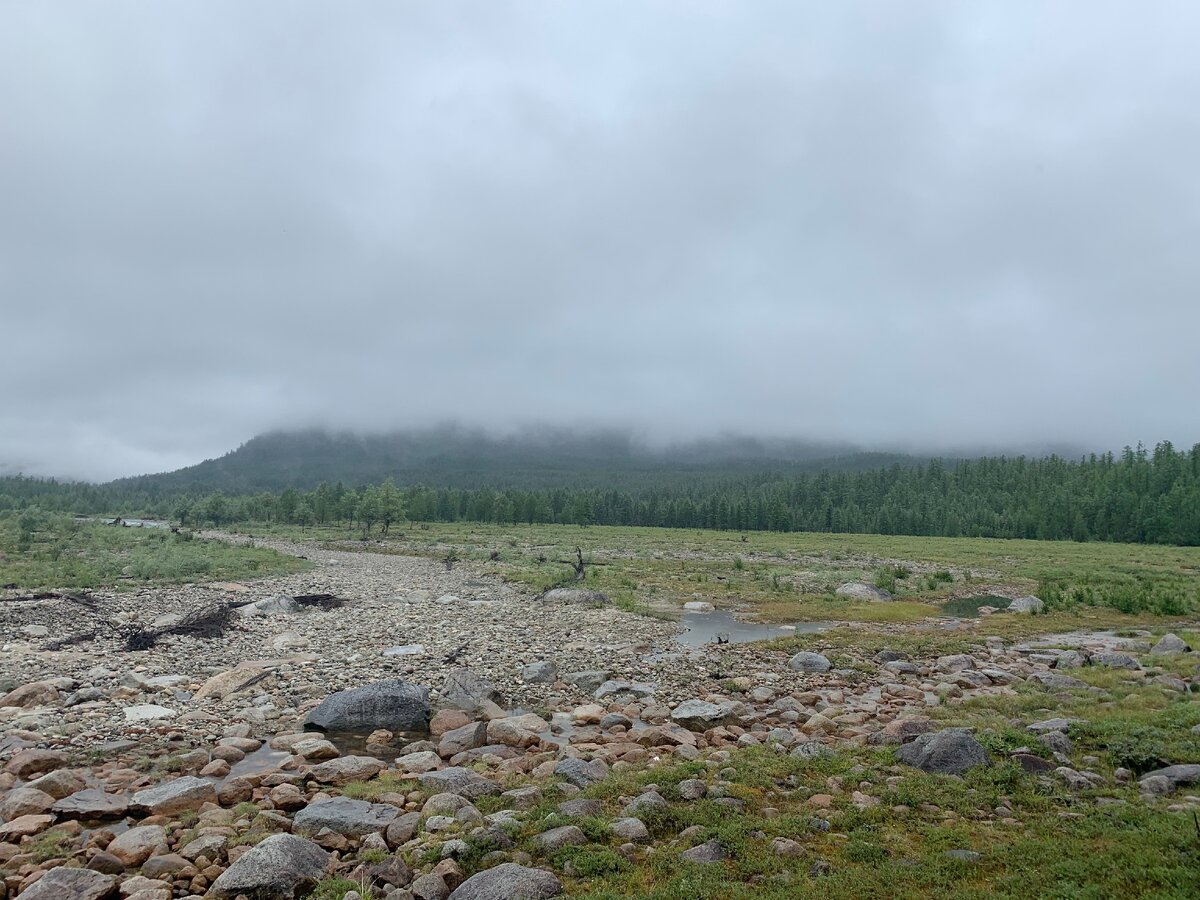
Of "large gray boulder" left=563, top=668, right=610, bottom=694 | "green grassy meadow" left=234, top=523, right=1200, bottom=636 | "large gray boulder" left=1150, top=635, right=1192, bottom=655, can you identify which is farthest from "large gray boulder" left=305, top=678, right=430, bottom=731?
"large gray boulder" left=1150, top=635, right=1192, bottom=655

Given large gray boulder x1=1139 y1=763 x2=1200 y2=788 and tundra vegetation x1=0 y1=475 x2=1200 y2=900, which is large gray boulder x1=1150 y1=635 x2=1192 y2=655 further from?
large gray boulder x1=1139 y1=763 x2=1200 y2=788

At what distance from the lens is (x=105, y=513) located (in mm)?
195375

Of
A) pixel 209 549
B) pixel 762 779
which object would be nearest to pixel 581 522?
pixel 209 549

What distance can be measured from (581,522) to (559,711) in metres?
152

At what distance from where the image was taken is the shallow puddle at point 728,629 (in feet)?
88.1

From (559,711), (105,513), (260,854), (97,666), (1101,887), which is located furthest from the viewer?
(105,513)

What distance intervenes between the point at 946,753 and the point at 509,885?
25.4ft

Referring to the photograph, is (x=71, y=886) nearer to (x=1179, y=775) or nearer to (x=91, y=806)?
(x=91, y=806)

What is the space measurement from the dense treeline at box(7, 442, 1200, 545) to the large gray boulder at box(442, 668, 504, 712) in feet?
295

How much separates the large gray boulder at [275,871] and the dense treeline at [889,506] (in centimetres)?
9877

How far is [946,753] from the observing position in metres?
11.1

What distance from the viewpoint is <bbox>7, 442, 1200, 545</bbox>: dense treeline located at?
119062 millimetres

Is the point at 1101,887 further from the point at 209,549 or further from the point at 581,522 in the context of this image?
the point at 581,522

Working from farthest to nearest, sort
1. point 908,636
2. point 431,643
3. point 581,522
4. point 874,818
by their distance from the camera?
point 581,522, point 908,636, point 431,643, point 874,818
